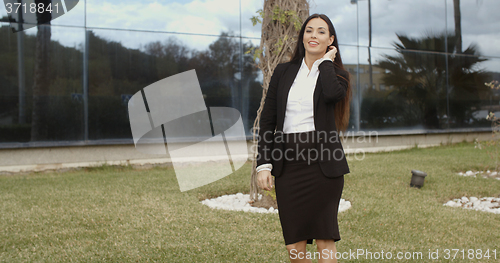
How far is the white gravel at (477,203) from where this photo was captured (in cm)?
502

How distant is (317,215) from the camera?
2.09 metres

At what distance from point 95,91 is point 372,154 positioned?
7.01 meters

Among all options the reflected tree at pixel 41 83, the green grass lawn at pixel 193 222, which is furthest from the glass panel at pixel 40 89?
the green grass lawn at pixel 193 222

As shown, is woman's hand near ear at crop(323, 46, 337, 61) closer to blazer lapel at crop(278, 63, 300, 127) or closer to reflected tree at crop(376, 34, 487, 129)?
blazer lapel at crop(278, 63, 300, 127)

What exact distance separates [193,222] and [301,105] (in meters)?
2.48

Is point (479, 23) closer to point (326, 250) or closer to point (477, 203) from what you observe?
point (477, 203)

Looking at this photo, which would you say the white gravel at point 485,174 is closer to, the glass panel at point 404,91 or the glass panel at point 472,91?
the glass panel at point 404,91

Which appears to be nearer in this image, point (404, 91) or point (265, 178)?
point (265, 178)

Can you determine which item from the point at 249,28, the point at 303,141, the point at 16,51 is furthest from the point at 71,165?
the point at 303,141

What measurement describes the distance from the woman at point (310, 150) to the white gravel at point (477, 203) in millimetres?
3796

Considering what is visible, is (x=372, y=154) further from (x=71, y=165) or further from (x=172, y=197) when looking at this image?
(x=71, y=165)

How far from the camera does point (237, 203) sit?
16.9ft

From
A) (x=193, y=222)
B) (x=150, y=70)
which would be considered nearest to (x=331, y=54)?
(x=193, y=222)

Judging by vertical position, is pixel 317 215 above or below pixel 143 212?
above
